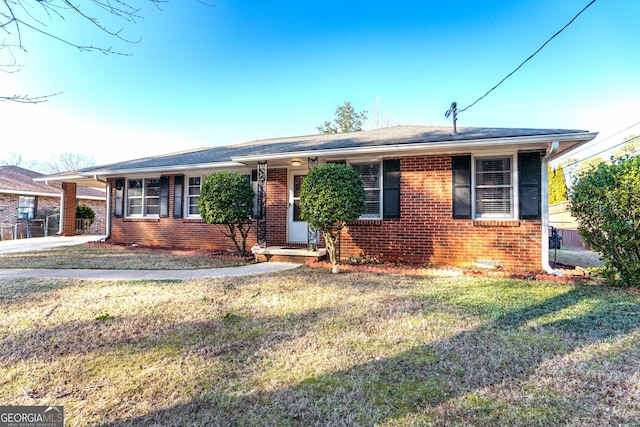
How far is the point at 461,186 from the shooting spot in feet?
22.9

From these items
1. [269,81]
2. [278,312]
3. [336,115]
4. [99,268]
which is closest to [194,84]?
Answer: [269,81]

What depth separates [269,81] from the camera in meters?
14.4

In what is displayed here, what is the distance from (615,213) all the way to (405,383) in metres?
5.13

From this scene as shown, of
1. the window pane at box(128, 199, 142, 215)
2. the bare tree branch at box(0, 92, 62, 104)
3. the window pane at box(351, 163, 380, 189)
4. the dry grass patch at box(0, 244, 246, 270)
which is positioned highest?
the window pane at box(351, 163, 380, 189)

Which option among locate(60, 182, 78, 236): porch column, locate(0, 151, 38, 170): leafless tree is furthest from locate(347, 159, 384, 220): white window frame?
locate(0, 151, 38, 170): leafless tree

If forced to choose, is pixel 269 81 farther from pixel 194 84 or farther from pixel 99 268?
pixel 99 268

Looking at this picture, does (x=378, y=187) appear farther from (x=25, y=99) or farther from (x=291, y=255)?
(x=25, y=99)

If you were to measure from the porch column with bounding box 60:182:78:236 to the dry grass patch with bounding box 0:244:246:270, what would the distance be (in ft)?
16.6

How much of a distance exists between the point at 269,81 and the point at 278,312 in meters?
12.8

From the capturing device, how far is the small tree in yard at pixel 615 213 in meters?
5.00

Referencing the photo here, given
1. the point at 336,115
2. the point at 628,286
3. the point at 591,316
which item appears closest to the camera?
the point at 591,316

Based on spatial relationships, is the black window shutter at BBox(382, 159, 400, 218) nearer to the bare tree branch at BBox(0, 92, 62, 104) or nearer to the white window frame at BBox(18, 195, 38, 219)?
the bare tree branch at BBox(0, 92, 62, 104)

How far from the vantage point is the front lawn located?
1986 millimetres

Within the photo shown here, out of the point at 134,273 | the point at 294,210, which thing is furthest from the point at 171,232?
the point at 294,210
